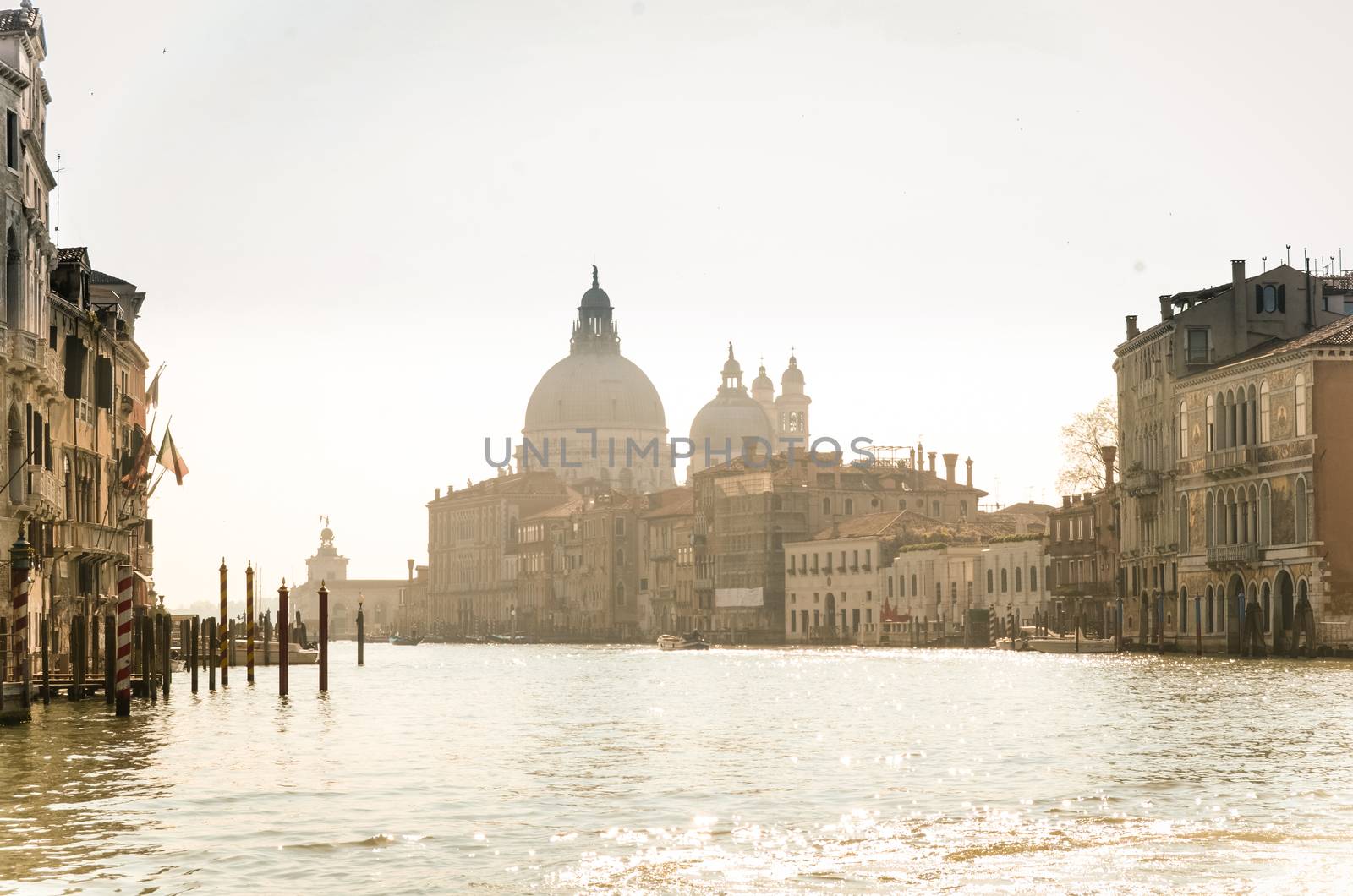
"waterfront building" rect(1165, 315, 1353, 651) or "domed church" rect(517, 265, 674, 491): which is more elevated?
"domed church" rect(517, 265, 674, 491)

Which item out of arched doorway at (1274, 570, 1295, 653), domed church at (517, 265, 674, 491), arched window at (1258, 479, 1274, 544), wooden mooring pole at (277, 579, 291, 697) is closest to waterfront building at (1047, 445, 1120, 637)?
arched window at (1258, 479, 1274, 544)

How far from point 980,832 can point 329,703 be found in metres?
26.3

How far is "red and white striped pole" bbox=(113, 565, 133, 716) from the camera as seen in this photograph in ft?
102

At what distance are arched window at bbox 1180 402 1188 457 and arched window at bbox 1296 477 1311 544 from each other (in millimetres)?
8092

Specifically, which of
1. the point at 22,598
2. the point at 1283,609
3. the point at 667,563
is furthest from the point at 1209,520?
the point at 667,563

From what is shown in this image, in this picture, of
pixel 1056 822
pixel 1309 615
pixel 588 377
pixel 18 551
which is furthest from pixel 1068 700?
pixel 588 377

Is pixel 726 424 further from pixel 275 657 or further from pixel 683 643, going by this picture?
pixel 275 657

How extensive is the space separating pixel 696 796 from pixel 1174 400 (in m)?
52.1

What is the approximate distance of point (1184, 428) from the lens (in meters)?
69.1

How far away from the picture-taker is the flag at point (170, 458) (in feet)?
158

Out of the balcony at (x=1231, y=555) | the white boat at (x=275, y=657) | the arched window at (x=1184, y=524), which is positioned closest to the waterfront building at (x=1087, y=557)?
the arched window at (x=1184, y=524)

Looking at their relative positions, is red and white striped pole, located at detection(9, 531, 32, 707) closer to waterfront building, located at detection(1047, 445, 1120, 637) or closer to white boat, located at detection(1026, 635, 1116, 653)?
white boat, located at detection(1026, 635, 1116, 653)

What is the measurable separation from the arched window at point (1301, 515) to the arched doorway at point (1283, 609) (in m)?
1.31

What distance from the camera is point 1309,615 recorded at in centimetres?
5919
